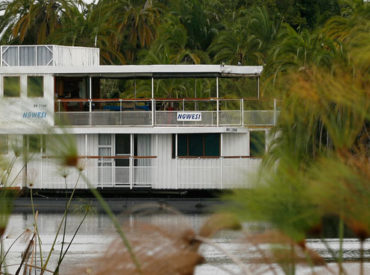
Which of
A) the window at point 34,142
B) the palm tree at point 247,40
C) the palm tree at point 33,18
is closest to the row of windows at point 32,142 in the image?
the window at point 34,142

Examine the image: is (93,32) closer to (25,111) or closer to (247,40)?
(247,40)

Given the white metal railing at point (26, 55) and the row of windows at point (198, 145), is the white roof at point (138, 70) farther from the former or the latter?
the row of windows at point (198, 145)

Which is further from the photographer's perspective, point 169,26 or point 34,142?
point 169,26

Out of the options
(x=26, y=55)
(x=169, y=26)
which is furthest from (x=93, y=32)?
(x=26, y=55)

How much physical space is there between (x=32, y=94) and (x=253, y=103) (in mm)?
22579

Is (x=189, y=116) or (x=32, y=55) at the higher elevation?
(x=32, y=55)

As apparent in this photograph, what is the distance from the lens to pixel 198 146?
83.4 feet

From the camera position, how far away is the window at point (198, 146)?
25.3 m

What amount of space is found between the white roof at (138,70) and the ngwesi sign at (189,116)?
1.39m

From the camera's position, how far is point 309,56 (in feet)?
80.9

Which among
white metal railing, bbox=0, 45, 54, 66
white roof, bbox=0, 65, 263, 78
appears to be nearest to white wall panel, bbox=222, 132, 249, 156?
white roof, bbox=0, 65, 263, 78

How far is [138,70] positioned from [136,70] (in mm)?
73

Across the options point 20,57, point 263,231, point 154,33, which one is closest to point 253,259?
point 263,231

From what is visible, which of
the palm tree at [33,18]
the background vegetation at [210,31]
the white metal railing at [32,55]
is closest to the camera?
the background vegetation at [210,31]
